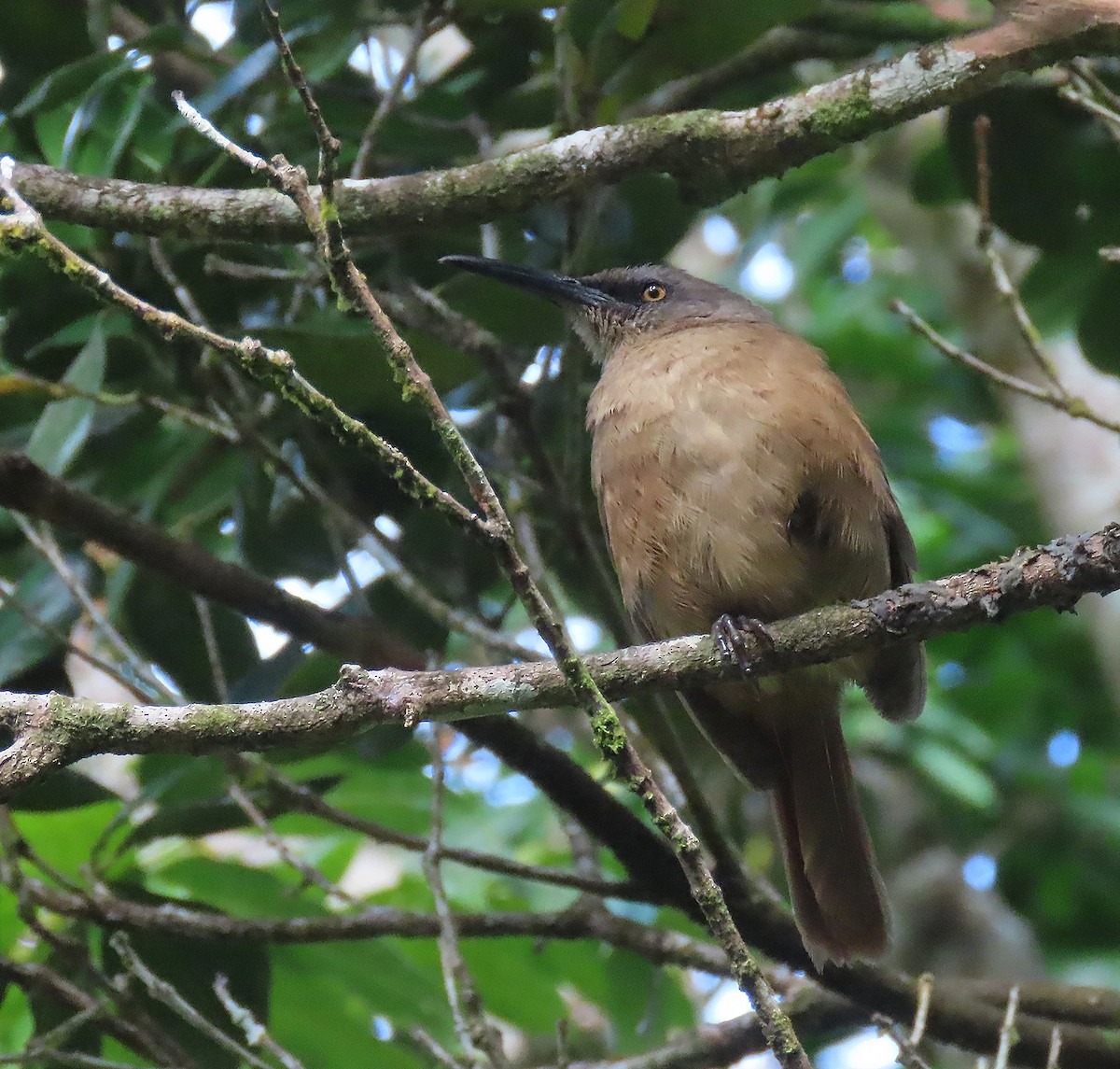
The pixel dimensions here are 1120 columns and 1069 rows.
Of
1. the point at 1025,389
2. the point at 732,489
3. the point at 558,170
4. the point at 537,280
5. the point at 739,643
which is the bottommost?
the point at 739,643

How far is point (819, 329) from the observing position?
284 inches

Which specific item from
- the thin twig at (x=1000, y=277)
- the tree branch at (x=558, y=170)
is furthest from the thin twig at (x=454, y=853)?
the thin twig at (x=1000, y=277)

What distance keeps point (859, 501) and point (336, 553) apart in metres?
1.44

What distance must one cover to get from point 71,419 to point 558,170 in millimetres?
1332

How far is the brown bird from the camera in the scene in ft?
10.7

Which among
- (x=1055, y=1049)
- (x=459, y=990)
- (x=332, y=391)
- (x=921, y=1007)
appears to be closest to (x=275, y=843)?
(x=459, y=990)

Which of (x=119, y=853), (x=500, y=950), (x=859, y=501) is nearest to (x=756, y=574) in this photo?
(x=859, y=501)

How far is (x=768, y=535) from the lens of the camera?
3242 mm

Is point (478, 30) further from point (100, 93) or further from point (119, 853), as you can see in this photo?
point (119, 853)

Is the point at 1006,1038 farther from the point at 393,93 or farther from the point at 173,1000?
the point at 393,93

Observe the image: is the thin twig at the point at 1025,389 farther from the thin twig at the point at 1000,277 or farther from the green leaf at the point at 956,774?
the green leaf at the point at 956,774

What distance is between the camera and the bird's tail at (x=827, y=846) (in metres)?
3.46

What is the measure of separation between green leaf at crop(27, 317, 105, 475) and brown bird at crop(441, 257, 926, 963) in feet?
3.33

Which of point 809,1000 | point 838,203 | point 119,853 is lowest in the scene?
point 809,1000
